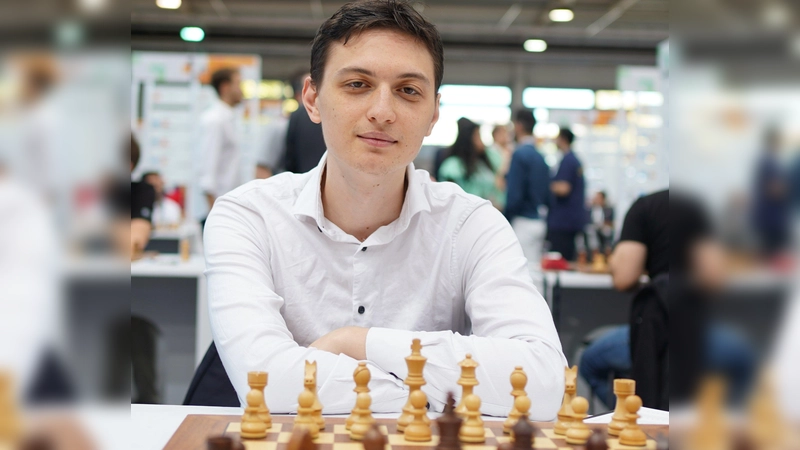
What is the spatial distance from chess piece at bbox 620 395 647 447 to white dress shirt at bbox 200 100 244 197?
4.27 meters

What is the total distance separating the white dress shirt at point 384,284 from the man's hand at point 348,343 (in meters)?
0.02

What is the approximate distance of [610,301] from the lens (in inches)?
170

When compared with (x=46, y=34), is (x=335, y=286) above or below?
below

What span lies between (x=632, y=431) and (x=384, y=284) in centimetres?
72

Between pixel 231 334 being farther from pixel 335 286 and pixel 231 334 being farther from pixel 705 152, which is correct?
pixel 705 152

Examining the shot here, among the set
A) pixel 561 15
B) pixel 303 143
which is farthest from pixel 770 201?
pixel 561 15

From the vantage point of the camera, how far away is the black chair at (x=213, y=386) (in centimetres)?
160

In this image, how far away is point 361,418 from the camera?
1.10 m

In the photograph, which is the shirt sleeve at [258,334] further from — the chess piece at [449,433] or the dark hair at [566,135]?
the dark hair at [566,135]

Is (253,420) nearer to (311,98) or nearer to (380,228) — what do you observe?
(380,228)

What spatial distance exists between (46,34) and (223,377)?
1.31 meters

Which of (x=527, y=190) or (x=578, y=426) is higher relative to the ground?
(x=527, y=190)

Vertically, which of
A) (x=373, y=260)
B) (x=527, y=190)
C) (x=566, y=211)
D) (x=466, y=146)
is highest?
(x=466, y=146)

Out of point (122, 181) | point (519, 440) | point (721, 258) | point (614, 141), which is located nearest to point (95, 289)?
point (122, 181)
